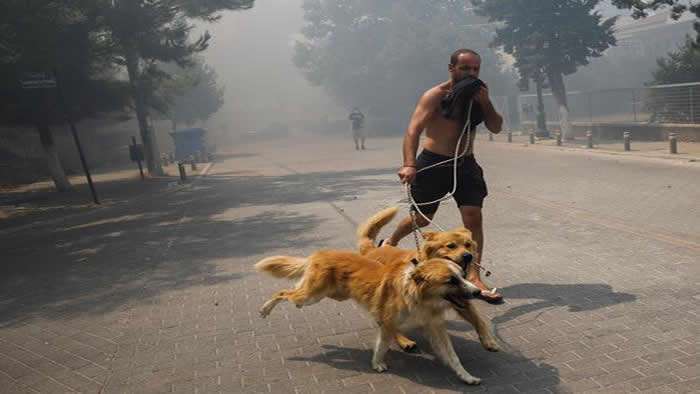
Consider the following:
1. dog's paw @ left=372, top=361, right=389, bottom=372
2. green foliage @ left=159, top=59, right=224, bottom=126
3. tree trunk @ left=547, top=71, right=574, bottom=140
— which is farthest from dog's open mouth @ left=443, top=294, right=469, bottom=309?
green foliage @ left=159, top=59, right=224, bottom=126

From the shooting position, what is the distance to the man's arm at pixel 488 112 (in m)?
4.80

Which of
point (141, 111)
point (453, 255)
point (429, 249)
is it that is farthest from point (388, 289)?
point (141, 111)

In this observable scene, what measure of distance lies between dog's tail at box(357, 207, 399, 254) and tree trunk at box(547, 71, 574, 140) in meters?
22.7

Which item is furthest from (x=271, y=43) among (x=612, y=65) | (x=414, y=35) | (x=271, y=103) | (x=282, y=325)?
(x=282, y=325)

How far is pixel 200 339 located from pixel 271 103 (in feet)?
327

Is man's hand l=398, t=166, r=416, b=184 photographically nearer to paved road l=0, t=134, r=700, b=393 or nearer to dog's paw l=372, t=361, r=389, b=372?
paved road l=0, t=134, r=700, b=393

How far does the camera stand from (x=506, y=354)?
4016 millimetres

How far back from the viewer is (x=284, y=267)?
4520 mm

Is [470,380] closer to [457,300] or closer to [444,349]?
[444,349]

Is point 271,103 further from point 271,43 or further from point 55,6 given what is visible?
point 55,6

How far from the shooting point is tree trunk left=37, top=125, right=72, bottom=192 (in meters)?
18.5

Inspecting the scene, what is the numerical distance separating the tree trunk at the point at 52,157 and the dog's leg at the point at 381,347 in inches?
711

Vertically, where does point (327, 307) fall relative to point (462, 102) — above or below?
below

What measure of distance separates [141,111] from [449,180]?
20774mm
